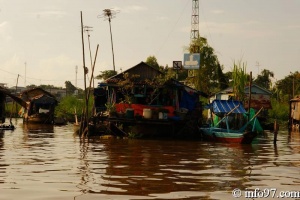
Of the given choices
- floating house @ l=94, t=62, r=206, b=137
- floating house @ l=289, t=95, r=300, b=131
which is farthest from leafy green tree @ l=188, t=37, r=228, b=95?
floating house @ l=94, t=62, r=206, b=137

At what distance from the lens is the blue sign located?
136 feet

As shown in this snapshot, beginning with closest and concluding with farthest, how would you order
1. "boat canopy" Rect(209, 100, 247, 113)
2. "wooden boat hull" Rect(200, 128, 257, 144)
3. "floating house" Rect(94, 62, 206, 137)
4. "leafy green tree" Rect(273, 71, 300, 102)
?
"wooden boat hull" Rect(200, 128, 257, 144) < "boat canopy" Rect(209, 100, 247, 113) < "floating house" Rect(94, 62, 206, 137) < "leafy green tree" Rect(273, 71, 300, 102)

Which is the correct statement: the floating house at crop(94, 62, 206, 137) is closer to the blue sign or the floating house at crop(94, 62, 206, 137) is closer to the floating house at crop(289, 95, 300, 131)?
the floating house at crop(289, 95, 300, 131)

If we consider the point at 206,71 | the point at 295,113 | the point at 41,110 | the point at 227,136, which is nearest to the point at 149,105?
the point at 227,136

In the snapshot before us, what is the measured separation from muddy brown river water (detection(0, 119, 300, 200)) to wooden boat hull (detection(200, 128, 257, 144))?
2748mm

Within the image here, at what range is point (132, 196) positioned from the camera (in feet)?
25.4

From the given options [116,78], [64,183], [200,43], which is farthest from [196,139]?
[200,43]

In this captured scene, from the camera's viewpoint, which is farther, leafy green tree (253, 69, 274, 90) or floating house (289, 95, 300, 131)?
leafy green tree (253, 69, 274, 90)

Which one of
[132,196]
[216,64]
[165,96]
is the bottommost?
[132,196]

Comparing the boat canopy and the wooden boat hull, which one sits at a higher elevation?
the boat canopy

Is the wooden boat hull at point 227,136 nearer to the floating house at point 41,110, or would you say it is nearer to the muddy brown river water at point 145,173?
the muddy brown river water at point 145,173

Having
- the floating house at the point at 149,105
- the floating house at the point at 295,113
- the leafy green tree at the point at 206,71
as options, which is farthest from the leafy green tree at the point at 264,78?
the floating house at the point at 149,105

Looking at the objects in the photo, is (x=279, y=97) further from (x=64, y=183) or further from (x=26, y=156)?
(x=64, y=183)

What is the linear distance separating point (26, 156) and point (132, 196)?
7.09 m
